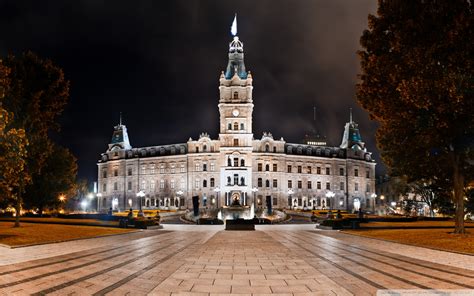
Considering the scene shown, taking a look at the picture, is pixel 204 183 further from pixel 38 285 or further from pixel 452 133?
pixel 38 285

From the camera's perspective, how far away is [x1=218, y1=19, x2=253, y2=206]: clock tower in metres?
91.1

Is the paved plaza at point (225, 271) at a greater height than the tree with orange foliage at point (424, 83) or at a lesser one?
lesser

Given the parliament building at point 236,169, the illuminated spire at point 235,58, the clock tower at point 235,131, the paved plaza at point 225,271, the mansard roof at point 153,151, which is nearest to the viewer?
the paved plaza at point 225,271

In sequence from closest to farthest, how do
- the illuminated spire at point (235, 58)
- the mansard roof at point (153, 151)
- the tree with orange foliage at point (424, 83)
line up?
the tree with orange foliage at point (424, 83) < the illuminated spire at point (235, 58) < the mansard roof at point (153, 151)

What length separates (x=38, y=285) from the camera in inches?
422

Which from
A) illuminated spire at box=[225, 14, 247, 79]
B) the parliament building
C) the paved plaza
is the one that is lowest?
the paved plaza

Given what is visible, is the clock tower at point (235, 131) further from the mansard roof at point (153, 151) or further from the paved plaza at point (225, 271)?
the paved plaza at point (225, 271)

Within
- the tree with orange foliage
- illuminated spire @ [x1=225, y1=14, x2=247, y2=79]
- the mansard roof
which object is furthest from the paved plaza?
the mansard roof

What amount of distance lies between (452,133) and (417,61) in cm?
532

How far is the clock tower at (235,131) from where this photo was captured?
299 feet

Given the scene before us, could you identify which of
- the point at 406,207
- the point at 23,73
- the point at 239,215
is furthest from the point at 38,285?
the point at 406,207

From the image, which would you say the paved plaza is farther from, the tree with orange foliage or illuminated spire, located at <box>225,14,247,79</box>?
illuminated spire, located at <box>225,14,247,79</box>

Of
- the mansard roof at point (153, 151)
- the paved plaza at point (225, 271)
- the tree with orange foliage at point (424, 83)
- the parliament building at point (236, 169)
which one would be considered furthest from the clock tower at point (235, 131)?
the paved plaza at point (225, 271)

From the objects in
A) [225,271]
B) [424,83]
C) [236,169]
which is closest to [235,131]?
[236,169]
